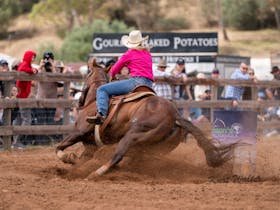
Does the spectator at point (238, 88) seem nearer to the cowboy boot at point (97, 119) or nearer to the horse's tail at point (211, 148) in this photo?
the horse's tail at point (211, 148)

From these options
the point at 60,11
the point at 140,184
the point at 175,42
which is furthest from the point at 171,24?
the point at 140,184

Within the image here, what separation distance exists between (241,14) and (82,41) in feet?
40.5

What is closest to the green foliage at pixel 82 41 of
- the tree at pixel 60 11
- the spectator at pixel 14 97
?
the tree at pixel 60 11

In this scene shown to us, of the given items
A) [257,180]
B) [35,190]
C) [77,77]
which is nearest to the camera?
[35,190]

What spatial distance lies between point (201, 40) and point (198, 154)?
1125 cm

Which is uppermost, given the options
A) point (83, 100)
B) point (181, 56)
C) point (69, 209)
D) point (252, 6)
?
point (252, 6)

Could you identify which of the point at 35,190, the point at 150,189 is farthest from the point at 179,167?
the point at 35,190

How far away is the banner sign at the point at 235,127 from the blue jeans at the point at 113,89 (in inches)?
44.5

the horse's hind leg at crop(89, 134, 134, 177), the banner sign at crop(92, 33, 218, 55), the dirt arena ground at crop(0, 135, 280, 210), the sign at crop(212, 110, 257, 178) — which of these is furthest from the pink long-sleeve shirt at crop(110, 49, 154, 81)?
the banner sign at crop(92, 33, 218, 55)

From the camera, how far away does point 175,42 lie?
22.3 metres

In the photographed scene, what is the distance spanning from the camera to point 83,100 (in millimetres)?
11039

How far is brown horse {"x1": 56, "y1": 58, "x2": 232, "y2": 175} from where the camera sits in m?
9.58

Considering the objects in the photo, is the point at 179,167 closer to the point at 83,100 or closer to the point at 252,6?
the point at 83,100

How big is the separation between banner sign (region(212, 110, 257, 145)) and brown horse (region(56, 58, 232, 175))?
0.17m
